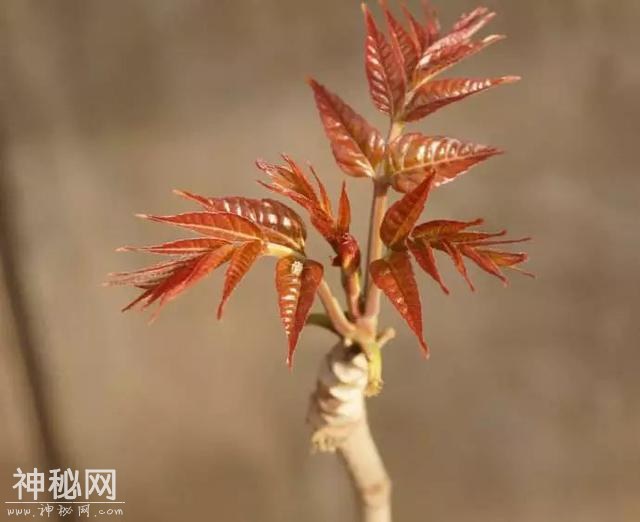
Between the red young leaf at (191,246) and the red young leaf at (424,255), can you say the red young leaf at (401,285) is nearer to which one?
the red young leaf at (424,255)

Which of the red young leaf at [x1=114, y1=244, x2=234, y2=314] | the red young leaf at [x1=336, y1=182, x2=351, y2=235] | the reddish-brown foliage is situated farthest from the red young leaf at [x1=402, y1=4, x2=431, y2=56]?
the red young leaf at [x1=114, y1=244, x2=234, y2=314]

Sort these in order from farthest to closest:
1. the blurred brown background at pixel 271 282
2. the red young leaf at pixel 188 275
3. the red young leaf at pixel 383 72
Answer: the blurred brown background at pixel 271 282, the red young leaf at pixel 383 72, the red young leaf at pixel 188 275

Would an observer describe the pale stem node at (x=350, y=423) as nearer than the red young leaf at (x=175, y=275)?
No

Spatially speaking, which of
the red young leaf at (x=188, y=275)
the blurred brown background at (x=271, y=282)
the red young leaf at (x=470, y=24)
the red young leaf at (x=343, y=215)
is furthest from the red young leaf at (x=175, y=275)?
the blurred brown background at (x=271, y=282)

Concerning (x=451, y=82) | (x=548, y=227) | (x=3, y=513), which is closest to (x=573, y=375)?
(x=548, y=227)

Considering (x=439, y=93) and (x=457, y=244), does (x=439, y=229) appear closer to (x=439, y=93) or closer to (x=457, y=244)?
(x=457, y=244)

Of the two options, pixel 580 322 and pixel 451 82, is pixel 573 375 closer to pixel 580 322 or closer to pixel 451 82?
pixel 580 322

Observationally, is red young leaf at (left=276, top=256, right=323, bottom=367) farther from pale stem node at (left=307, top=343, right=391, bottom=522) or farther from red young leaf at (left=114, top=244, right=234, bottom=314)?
pale stem node at (left=307, top=343, right=391, bottom=522)
